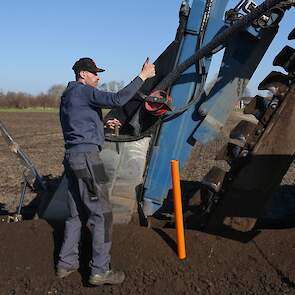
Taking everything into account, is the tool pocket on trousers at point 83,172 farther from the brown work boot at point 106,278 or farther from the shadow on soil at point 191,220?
the shadow on soil at point 191,220

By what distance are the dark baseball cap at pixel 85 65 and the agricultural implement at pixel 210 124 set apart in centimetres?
64

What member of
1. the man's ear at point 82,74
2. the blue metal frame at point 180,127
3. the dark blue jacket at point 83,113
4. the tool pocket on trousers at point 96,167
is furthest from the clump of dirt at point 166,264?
the man's ear at point 82,74

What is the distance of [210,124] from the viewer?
5223mm

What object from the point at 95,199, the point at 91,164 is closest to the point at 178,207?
the point at 95,199

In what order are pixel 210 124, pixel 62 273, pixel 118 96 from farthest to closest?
pixel 210 124 → pixel 62 273 → pixel 118 96

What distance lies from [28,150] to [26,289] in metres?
13.1

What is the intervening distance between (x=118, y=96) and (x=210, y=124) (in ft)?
4.16

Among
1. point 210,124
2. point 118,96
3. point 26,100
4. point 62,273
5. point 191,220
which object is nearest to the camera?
point 118,96

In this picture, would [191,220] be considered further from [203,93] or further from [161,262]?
[203,93]

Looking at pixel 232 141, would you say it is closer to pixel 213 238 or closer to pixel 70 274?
pixel 213 238

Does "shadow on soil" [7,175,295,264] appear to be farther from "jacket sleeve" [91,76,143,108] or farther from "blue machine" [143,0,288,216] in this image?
"jacket sleeve" [91,76,143,108]

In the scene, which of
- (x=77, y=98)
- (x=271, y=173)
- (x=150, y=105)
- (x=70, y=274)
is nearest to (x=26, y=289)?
(x=70, y=274)

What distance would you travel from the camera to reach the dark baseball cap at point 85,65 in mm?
4707

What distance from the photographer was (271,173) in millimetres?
4730
